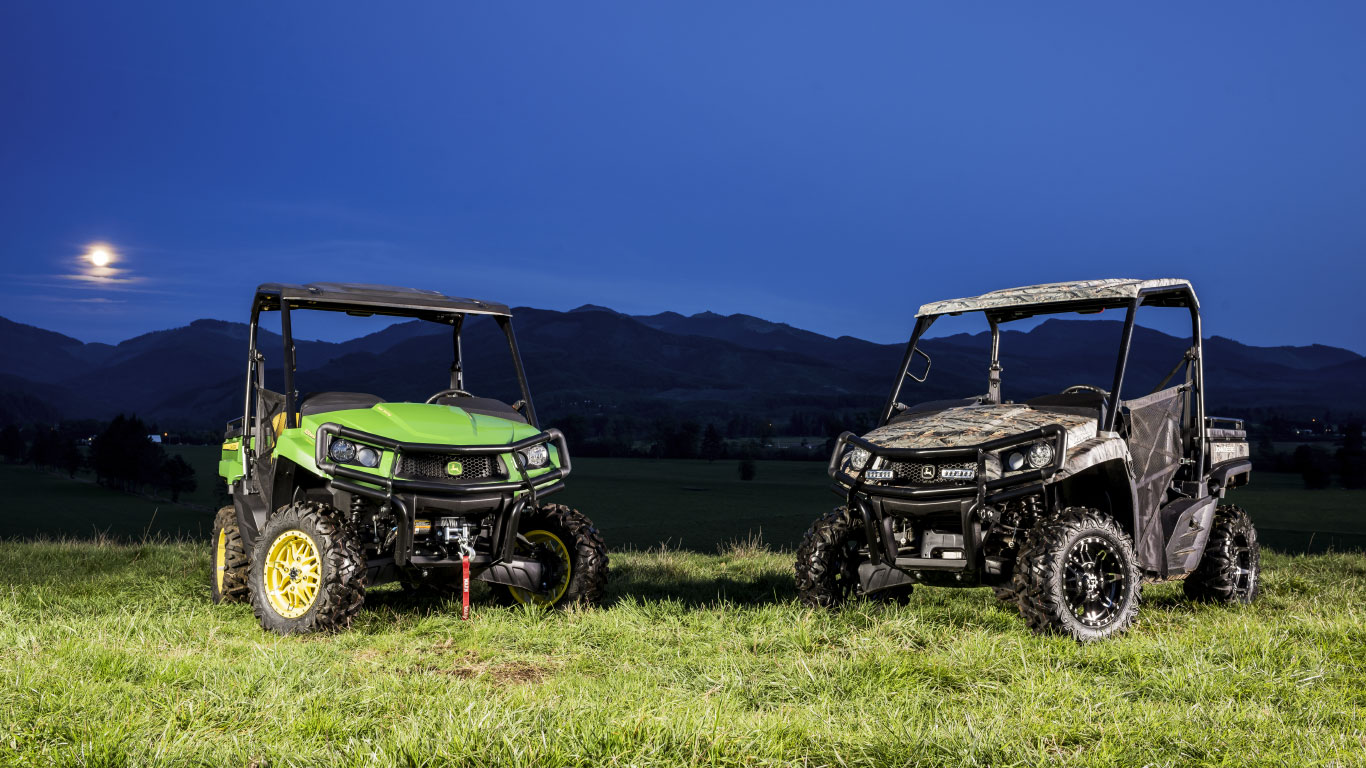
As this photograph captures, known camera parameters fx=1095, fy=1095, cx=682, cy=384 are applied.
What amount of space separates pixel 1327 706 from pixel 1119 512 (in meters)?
2.79

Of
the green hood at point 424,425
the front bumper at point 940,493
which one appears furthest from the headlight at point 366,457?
the front bumper at point 940,493

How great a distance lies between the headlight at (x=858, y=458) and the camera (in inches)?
324

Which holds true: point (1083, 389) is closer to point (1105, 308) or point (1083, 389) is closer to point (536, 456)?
point (1105, 308)

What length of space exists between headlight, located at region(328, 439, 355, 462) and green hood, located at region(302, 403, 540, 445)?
160 mm

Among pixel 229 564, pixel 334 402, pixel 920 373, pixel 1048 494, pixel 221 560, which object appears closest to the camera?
pixel 1048 494

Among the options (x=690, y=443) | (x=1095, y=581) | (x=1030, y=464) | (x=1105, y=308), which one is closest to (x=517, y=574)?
(x=1030, y=464)

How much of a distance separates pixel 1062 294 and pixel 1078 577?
2416 millimetres

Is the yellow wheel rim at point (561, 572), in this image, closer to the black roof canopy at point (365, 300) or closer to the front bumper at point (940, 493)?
the black roof canopy at point (365, 300)

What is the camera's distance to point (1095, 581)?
7750mm

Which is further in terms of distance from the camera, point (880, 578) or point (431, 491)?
point (880, 578)

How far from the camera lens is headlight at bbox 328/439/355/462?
26.5 ft

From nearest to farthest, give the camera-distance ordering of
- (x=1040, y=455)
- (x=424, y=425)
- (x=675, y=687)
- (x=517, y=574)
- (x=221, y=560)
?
1. (x=675, y=687)
2. (x=1040, y=455)
3. (x=424, y=425)
4. (x=517, y=574)
5. (x=221, y=560)

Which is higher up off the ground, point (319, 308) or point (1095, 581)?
point (319, 308)

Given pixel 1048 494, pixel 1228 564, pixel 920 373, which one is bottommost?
pixel 1228 564
